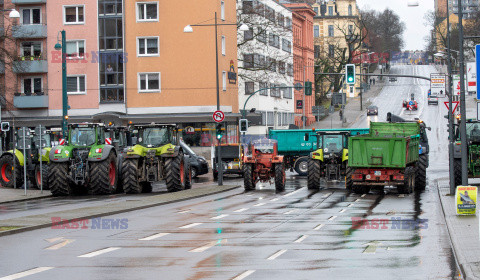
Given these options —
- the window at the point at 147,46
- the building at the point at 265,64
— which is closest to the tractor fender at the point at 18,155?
A: the building at the point at 265,64

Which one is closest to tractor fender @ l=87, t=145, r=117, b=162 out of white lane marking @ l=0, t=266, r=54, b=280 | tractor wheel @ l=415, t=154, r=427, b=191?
tractor wheel @ l=415, t=154, r=427, b=191

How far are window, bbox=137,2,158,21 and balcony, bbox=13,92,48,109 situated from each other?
9304 millimetres

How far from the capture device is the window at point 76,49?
2492 inches

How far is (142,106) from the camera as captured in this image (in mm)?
63469

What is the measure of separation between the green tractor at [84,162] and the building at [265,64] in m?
25.8

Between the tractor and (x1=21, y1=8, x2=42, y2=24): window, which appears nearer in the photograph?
the tractor

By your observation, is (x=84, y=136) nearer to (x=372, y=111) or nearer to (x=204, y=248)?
(x=204, y=248)

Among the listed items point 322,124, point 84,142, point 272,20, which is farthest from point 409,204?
point 322,124

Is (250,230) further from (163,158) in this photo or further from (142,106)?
(142,106)

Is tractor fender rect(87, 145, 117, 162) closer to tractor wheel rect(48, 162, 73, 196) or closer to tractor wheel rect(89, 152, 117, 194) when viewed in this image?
tractor wheel rect(89, 152, 117, 194)

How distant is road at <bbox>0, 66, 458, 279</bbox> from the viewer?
1245 cm

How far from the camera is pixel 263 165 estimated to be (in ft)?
117

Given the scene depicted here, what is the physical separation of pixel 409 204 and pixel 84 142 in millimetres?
13622

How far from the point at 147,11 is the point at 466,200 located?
4591 centimetres
